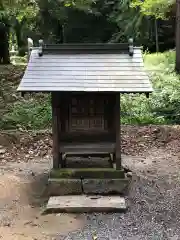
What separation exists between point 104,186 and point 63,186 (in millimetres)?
671

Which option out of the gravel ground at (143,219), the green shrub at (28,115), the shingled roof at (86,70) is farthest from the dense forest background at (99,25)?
the gravel ground at (143,219)

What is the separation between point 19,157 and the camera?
803cm

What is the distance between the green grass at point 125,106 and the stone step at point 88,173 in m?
3.98

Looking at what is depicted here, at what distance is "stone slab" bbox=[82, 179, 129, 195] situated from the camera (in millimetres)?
5844

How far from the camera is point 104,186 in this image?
585cm

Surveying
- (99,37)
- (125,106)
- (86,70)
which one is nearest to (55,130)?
(86,70)

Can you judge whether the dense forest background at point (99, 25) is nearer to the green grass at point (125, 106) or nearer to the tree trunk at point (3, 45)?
the tree trunk at point (3, 45)

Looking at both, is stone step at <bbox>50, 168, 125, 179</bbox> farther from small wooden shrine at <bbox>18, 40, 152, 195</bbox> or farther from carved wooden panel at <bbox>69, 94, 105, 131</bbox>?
carved wooden panel at <bbox>69, 94, 105, 131</bbox>

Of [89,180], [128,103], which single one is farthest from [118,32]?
[89,180]

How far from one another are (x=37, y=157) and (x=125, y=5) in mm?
15852

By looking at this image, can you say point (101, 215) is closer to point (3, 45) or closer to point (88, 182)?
point (88, 182)

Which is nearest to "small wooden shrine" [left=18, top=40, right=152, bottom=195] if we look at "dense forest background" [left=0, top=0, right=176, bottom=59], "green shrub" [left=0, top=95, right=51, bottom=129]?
"green shrub" [left=0, top=95, right=51, bottom=129]

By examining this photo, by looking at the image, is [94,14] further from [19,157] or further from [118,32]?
[19,157]

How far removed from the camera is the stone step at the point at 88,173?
592cm
